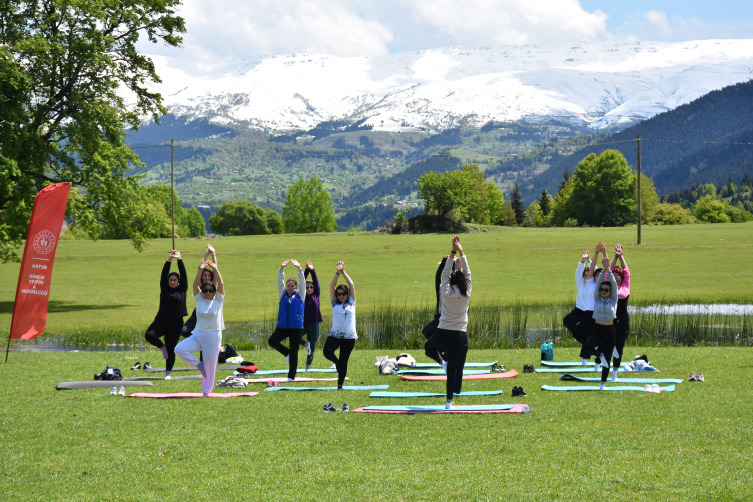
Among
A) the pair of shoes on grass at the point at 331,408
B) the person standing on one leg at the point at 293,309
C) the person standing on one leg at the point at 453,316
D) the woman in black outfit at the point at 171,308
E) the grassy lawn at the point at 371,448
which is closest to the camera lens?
the grassy lawn at the point at 371,448

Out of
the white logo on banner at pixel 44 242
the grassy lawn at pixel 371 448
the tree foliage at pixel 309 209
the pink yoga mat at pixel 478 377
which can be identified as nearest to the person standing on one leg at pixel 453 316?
the grassy lawn at pixel 371 448

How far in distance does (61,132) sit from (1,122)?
2.58 meters

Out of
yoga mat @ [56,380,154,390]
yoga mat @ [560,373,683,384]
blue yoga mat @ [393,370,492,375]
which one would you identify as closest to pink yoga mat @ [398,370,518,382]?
blue yoga mat @ [393,370,492,375]

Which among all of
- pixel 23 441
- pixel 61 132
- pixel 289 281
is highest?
pixel 61 132

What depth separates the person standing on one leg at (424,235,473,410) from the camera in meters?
11.2

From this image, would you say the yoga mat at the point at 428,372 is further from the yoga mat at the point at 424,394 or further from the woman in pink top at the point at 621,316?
the woman in pink top at the point at 621,316

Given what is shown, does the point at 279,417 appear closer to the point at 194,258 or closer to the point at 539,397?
the point at 539,397

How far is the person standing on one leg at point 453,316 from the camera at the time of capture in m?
11.2

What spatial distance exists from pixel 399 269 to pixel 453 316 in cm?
3496

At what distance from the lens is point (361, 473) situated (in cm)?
830

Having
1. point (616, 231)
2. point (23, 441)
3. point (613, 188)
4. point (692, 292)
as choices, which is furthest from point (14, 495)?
point (613, 188)

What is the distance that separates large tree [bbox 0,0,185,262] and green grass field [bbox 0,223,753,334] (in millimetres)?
5187

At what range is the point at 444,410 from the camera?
11.7 metres

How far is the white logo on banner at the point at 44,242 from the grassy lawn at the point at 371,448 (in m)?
5.27
